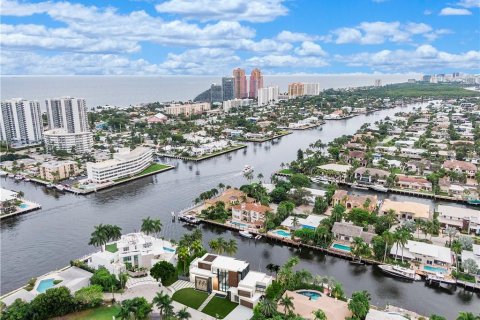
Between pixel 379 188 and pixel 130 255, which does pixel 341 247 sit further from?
pixel 379 188

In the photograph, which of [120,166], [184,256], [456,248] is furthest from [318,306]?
[120,166]

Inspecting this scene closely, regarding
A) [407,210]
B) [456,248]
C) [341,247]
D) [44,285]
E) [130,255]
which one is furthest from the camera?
[407,210]

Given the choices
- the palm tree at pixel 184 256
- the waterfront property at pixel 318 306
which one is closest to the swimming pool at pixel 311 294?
the waterfront property at pixel 318 306

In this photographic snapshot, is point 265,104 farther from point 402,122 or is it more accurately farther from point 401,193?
point 401,193

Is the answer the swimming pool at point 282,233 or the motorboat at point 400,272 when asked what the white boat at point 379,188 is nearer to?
the swimming pool at point 282,233

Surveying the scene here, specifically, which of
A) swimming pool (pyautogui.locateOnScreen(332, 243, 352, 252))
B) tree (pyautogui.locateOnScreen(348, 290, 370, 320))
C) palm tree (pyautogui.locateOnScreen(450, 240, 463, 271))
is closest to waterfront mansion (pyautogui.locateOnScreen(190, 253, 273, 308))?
tree (pyautogui.locateOnScreen(348, 290, 370, 320))

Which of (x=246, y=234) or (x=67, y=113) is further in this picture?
(x=67, y=113)

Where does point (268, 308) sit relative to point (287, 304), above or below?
above
